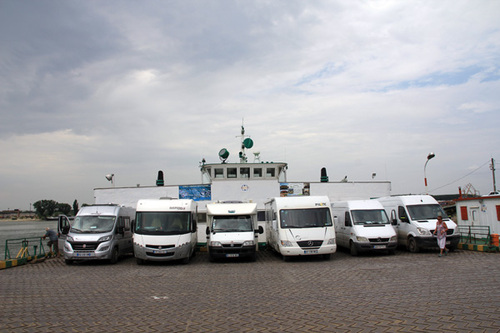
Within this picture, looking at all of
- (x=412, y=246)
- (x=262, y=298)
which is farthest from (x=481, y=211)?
(x=262, y=298)

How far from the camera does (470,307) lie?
7355 millimetres

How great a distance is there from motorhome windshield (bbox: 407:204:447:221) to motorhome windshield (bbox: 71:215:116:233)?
12999 mm

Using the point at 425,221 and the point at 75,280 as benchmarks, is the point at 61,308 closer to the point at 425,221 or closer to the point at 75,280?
the point at 75,280

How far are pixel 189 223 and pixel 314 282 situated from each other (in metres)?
7.37

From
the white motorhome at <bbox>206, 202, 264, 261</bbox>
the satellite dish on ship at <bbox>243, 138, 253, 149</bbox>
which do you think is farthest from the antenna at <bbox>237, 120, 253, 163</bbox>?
the white motorhome at <bbox>206, 202, 264, 261</bbox>

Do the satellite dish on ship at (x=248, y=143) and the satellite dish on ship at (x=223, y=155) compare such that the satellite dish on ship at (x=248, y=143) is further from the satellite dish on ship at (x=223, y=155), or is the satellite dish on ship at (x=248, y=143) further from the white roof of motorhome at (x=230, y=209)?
the white roof of motorhome at (x=230, y=209)

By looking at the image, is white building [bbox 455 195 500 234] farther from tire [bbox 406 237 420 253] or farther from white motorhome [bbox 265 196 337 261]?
white motorhome [bbox 265 196 337 261]

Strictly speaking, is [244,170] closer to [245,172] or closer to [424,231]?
[245,172]

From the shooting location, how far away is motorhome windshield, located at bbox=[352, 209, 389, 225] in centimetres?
1764

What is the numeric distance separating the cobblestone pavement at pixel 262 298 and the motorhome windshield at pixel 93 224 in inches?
81.2

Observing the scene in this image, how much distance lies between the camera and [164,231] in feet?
52.4

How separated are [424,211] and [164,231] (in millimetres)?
11308

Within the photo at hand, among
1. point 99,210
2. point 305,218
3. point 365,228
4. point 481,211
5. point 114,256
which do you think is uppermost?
point 99,210

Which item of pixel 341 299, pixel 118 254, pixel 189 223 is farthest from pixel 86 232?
pixel 341 299
